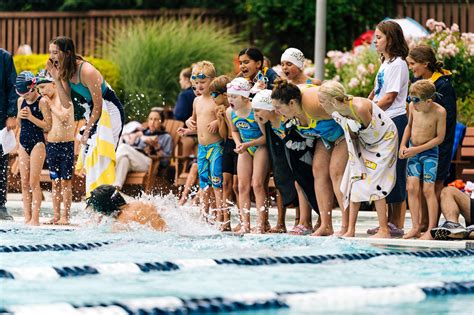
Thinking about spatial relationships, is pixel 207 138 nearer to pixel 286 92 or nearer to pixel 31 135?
pixel 286 92

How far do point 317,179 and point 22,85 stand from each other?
3.05m

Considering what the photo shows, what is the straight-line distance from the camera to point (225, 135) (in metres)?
10.3

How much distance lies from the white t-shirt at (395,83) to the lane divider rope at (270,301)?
3.30 meters

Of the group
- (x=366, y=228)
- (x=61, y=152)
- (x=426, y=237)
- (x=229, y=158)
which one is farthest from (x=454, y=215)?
(x=61, y=152)

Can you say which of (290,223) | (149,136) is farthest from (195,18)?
(290,223)

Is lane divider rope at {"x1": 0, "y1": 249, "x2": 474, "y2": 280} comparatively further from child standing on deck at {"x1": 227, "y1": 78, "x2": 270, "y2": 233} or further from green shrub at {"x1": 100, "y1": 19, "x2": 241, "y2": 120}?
green shrub at {"x1": 100, "y1": 19, "x2": 241, "y2": 120}

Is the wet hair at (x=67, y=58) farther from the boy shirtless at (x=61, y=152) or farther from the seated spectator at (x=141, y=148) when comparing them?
the seated spectator at (x=141, y=148)

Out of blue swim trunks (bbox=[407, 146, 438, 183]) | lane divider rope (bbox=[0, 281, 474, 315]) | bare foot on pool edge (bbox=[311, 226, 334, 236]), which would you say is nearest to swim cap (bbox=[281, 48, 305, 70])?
blue swim trunks (bbox=[407, 146, 438, 183])

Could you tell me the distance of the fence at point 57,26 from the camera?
22656 millimetres

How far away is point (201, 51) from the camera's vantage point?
66.1 feet

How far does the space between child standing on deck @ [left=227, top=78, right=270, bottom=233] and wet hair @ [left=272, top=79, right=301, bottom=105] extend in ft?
2.14

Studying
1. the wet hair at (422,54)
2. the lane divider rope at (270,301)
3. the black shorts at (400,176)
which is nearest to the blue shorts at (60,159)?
the black shorts at (400,176)

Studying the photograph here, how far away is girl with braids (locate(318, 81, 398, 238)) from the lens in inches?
348

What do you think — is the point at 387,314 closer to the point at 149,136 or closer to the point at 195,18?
the point at 149,136
